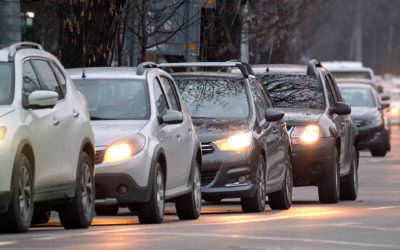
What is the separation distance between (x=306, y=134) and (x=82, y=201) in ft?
20.2

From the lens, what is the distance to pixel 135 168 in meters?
12.7

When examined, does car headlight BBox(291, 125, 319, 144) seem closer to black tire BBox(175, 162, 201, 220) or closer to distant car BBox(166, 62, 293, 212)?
distant car BBox(166, 62, 293, 212)

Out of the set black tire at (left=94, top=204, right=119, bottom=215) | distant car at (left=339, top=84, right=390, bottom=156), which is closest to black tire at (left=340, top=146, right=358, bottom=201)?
black tire at (left=94, top=204, right=119, bottom=215)

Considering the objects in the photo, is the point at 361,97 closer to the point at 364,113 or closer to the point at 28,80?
the point at 364,113

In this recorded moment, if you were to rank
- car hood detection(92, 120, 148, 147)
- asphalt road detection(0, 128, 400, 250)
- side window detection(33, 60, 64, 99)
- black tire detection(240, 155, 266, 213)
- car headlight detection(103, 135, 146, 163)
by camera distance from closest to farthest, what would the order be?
1. asphalt road detection(0, 128, 400, 250)
2. side window detection(33, 60, 64, 99)
3. car headlight detection(103, 135, 146, 163)
4. car hood detection(92, 120, 148, 147)
5. black tire detection(240, 155, 266, 213)

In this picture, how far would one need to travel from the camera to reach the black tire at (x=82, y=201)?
1203 cm

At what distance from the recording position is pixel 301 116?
18.0 m

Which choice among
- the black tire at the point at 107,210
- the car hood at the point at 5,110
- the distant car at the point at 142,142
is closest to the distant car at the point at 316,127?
the black tire at the point at 107,210

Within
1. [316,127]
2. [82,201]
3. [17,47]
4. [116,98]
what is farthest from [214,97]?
Answer: [17,47]

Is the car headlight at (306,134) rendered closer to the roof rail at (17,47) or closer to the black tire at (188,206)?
the black tire at (188,206)

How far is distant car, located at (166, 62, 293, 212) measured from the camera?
15.3 meters

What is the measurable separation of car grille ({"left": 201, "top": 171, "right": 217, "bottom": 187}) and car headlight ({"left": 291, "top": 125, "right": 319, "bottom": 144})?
8.64 feet

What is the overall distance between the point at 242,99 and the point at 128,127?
3.37 metres

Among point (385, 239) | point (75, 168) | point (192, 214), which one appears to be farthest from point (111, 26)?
point (385, 239)
